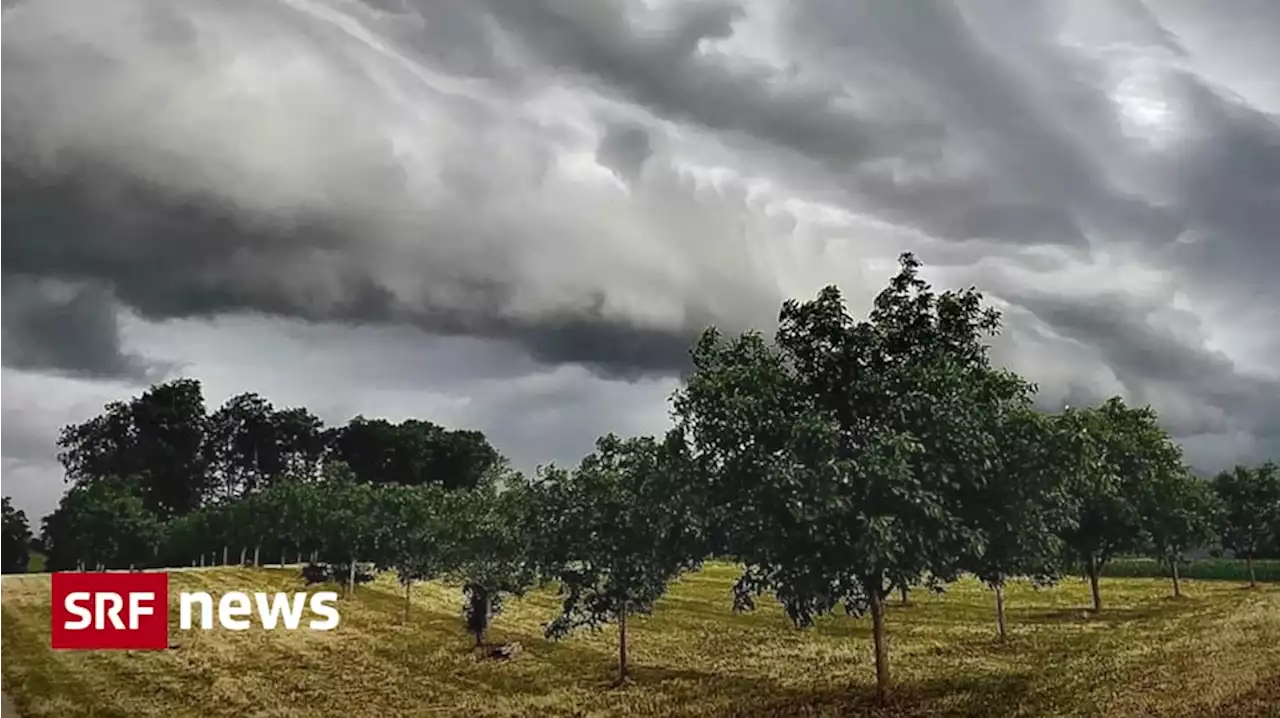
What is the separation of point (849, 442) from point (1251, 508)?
7870cm

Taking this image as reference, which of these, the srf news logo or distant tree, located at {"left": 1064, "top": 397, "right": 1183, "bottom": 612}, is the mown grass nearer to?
distant tree, located at {"left": 1064, "top": 397, "right": 1183, "bottom": 612}

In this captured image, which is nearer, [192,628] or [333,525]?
[192,628]

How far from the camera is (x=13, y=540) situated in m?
176

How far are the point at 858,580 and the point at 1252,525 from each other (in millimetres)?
78534

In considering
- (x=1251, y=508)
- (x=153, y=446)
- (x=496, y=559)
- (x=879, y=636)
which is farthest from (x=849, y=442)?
(x=153, y=446)

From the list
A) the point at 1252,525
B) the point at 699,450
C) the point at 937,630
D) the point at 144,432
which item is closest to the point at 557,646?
the point at 937,630

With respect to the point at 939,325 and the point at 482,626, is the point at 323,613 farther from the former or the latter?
the point at 939,325

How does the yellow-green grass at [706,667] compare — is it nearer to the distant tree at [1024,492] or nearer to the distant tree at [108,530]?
the distant tree at [1024,492]

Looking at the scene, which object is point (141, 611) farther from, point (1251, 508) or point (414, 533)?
point (1251, 508)

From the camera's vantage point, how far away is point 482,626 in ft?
208

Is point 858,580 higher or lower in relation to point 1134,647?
higher

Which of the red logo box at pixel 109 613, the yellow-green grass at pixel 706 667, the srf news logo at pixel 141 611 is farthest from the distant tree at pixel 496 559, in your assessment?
the red logo box at pixel 109 613

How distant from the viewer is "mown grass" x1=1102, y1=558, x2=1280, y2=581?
128750 mm

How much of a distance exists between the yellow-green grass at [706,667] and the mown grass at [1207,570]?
53.2 m
